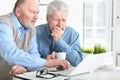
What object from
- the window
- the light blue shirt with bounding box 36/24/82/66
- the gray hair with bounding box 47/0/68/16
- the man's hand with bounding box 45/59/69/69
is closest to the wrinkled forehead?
the gray hair with bounding box 47/0/68/16

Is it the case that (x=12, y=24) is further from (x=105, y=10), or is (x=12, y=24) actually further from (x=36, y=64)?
(x=105, y=10)

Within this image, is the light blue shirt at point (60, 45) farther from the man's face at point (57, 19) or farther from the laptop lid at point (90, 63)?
the laptop lid at point (90, 63)

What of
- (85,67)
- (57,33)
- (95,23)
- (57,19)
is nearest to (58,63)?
(85,67)

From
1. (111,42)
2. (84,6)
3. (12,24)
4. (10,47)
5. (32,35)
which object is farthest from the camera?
(84,6)

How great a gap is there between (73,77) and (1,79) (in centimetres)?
69

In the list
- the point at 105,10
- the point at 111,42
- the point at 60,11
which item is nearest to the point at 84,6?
the point at 105,10

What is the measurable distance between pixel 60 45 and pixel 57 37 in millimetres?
74

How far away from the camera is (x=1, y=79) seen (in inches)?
72.4

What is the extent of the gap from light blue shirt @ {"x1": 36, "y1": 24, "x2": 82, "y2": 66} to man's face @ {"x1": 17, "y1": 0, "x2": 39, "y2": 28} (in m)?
0.28

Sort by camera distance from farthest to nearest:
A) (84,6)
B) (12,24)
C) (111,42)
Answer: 1. (84,6)
2. (111,42)
3. (12,24)

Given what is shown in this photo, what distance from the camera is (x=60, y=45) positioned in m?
2.06

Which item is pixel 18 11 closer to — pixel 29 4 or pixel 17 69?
pixel 29 4

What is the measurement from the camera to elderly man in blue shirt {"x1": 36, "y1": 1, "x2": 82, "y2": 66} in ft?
6.68

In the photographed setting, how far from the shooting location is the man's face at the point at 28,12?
1.84 metres
